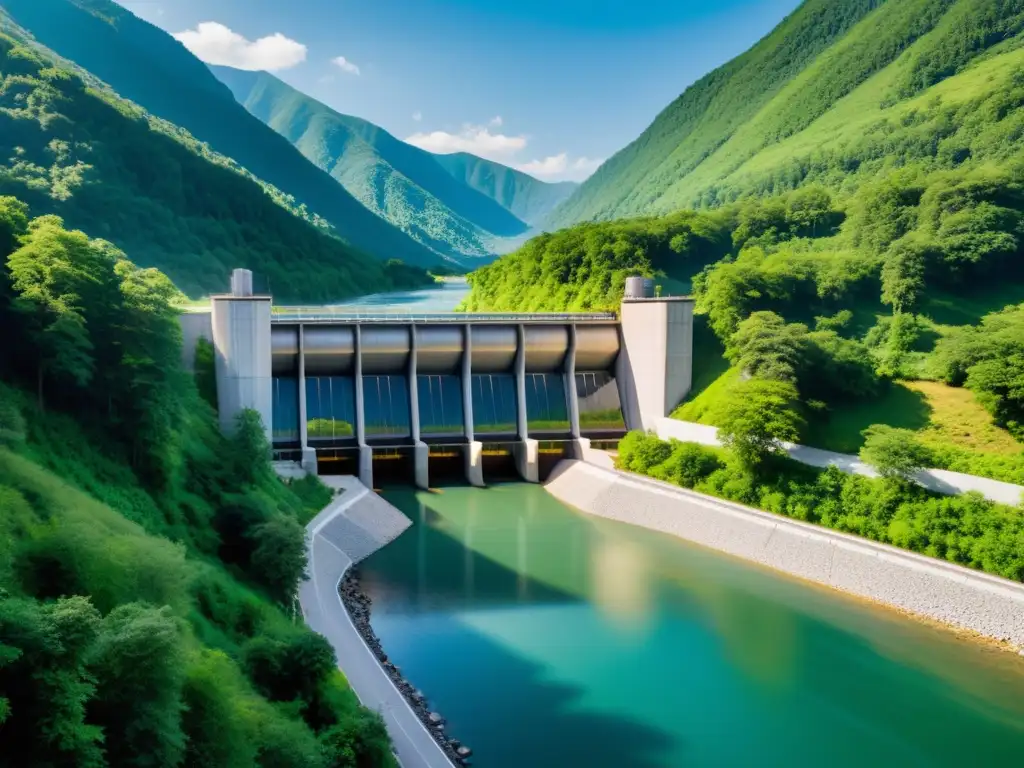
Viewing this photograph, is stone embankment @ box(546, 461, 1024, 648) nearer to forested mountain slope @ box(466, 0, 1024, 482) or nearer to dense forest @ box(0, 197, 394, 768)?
forested mountain slope @ box(466, 0, 1024, 482)

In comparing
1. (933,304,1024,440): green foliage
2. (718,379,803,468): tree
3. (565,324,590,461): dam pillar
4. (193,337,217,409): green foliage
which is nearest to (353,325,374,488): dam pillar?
(193,337,217,409): green foliage

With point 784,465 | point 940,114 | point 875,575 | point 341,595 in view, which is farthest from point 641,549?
point 940,114

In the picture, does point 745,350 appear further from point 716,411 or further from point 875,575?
point 875,575

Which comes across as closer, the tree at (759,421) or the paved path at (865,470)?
the paved path at (865,470)

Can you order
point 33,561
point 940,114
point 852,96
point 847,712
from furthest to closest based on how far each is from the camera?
point 852,96 < point 940,114 < point 847,712 < point 33,561

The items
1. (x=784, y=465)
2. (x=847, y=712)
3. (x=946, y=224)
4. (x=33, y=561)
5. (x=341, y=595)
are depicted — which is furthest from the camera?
(x=946, y=224)

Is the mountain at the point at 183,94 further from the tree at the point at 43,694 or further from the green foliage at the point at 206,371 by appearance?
the tree at the point at 43,694

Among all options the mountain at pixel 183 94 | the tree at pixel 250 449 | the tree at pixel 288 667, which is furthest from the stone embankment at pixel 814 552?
the mountain at pixel 183 94
